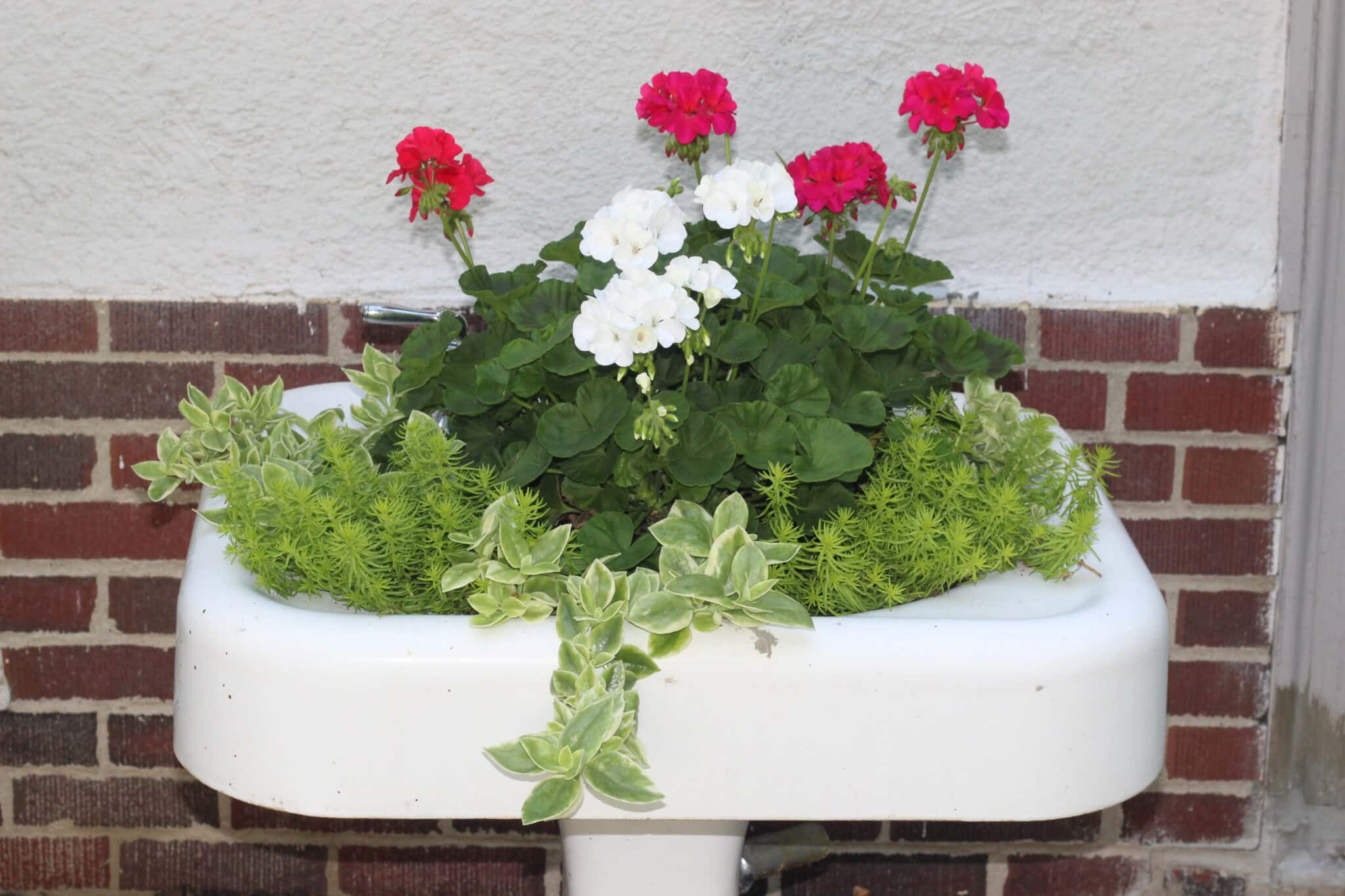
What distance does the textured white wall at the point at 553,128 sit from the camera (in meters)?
1.22

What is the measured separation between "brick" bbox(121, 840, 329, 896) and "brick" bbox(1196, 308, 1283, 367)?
1.12 metres

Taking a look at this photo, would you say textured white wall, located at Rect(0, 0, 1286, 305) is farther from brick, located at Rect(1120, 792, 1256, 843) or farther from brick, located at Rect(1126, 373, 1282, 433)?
brick, located at Rect(1120, 792, 1256, 843)

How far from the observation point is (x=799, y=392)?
0.85 metres

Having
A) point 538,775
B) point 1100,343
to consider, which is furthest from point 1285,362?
point 538,775

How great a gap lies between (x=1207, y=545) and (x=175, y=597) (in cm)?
110

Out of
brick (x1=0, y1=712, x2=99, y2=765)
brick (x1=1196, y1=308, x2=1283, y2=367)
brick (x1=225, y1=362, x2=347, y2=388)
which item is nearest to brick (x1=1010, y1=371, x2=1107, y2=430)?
brick (x1=1196, y1=308, x2=1283, y2=367)

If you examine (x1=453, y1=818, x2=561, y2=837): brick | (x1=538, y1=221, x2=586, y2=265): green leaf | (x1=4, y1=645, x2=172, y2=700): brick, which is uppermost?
(x1=538, y1=221, x2=586, y2=265): green leaf

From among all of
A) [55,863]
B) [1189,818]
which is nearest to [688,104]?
[1189,818]

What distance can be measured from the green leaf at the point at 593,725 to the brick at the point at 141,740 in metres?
0.91

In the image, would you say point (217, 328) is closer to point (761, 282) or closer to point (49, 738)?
point (49, 738)

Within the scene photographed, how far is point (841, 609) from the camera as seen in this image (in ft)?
2.64

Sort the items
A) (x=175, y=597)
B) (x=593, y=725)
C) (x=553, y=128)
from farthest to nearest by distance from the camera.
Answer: (x=175, y=597) → (x=553, y=128) → (x=593, y=725)

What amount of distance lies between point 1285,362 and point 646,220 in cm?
81

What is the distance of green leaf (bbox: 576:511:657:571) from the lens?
807 millimetres
